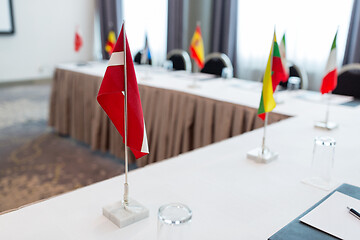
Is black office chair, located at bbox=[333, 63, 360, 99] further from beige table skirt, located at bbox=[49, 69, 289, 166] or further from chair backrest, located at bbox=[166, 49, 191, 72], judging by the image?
chair backrest, located at bbox=[166, 49, 191, 72]

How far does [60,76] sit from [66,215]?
301 centimetres

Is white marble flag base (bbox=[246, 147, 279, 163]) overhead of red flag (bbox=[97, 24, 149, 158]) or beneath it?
beneath

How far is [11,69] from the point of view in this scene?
6.39m

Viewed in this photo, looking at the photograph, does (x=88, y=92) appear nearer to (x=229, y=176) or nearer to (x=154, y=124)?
(x=154, y=124)

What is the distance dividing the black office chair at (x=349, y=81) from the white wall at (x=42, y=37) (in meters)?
5.56

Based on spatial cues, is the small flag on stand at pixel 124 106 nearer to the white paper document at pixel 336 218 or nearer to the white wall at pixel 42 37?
the white paper document at pixel 336 218

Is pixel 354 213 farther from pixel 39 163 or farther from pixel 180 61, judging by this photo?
pixel 180 61

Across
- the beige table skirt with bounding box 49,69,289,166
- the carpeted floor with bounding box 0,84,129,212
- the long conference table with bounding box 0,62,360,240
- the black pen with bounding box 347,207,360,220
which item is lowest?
the carpeted floor with bounding box 0,84,129,212

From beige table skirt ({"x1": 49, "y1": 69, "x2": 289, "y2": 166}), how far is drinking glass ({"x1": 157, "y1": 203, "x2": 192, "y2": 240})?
1498 millimetres

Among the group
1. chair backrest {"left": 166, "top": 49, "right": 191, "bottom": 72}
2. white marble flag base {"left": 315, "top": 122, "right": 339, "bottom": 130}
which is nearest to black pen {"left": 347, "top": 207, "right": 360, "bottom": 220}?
white marble flag base {"left": 315, "top": 122, "right": 339, "bottom": 130}

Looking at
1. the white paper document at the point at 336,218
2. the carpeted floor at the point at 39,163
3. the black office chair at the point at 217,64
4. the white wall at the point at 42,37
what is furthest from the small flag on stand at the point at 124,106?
the white wall at the point at 42,37

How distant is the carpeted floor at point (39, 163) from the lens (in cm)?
248

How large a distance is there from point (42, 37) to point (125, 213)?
21.4 ft

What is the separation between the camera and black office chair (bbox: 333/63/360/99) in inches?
109
